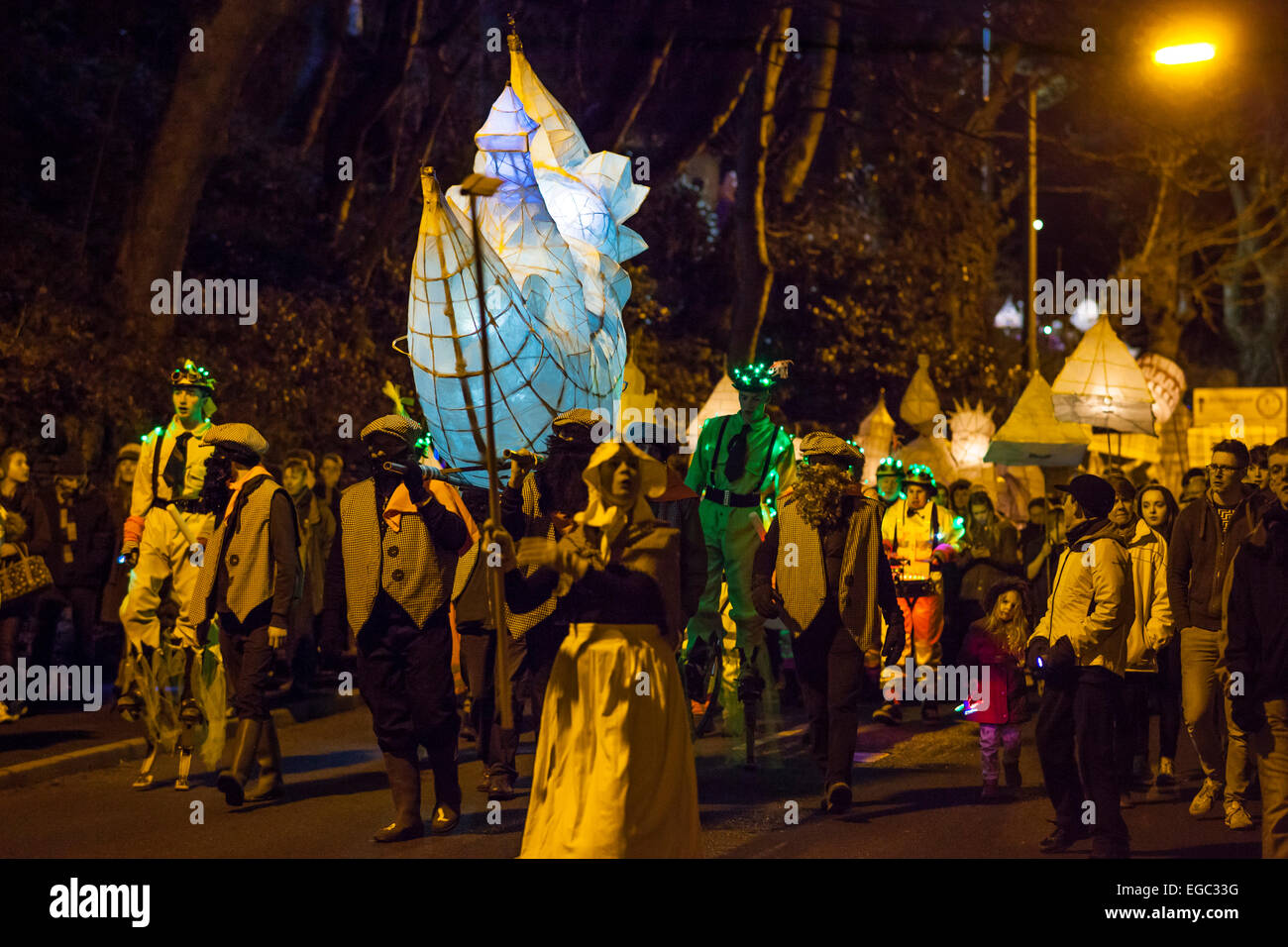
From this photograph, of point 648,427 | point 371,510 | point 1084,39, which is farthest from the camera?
point 1084,39

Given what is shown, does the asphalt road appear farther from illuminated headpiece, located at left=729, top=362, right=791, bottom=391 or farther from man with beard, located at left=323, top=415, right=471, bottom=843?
illuminated headpiece, located at left=729, top=362, right=791, bottom=391

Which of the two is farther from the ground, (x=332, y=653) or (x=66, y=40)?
(x=66, y=40)

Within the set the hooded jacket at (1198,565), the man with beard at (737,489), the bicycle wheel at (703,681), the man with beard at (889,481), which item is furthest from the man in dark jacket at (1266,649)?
the man with beard at (889,481)

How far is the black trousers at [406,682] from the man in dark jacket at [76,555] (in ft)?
19.1

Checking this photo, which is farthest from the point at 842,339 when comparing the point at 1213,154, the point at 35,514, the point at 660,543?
the point at 660,543

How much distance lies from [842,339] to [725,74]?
7081mm

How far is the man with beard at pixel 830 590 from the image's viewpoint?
884 cm

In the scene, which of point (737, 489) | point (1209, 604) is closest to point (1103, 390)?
point (737, 489)

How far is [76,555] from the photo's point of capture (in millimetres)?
13305

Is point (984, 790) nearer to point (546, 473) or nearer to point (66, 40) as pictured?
point (546, 473)

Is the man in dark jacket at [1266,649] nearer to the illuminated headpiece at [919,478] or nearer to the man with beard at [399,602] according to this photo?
the man with beard at [399,602]

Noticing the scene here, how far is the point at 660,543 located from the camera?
260 inches

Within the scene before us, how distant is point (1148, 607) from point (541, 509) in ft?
10.8

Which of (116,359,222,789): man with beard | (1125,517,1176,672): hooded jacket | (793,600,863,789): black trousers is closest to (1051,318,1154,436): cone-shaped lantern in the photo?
(1125,517,1176,672): hooded jacket
